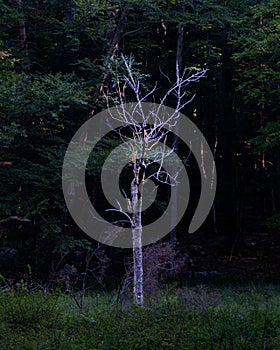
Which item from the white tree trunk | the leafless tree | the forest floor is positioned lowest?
the forest floor

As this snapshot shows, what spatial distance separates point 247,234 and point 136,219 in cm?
1848

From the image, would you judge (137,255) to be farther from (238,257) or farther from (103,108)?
(238,257)

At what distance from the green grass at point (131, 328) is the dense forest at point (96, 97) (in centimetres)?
303

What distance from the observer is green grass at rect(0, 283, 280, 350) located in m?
6.36

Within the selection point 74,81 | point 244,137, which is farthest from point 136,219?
point 244,137

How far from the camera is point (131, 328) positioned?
23.6 feet

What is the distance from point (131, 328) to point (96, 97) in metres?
11.8

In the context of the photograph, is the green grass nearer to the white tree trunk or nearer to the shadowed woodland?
the white tree trunk

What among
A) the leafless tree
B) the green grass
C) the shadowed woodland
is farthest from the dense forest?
the green grass

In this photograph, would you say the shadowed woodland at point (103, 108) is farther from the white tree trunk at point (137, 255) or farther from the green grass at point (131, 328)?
the green grass at point (131, 328)

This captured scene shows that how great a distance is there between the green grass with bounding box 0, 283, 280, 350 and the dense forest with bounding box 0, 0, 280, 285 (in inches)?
119

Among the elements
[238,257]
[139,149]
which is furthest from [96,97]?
[238,257]

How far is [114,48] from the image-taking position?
18.5 m

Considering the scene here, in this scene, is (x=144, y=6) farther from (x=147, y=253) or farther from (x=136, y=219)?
(x=136, y=219)
